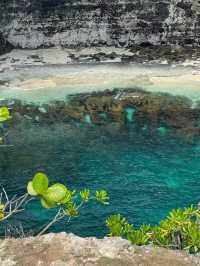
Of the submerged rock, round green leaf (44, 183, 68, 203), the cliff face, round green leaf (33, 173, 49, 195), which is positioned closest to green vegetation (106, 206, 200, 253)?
round green leaf (44, 183, 68, 203)

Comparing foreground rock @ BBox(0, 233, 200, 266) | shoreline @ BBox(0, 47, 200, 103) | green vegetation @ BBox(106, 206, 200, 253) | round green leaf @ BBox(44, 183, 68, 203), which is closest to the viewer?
round green leaf @ BBox(44, 183, 68, 203)

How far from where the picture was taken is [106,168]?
1345 centimetres

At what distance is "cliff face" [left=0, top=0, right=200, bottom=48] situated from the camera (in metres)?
22.2

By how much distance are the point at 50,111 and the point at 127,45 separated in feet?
23.0

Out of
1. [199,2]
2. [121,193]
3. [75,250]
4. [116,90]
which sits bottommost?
[121,193]

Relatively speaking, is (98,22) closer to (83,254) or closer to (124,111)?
(124,111)

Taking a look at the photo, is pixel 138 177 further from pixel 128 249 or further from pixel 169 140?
pixel 128 249

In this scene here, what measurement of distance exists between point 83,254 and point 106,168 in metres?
9.18

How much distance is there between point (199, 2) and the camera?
22078 mm

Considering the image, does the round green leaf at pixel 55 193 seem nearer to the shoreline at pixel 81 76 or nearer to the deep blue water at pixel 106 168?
the deep blue water at pixel 106 168

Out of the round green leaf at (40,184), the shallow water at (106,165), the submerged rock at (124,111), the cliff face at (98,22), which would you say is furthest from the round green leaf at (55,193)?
the cliff face at (98,22)

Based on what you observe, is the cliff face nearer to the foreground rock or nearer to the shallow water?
the shallow water

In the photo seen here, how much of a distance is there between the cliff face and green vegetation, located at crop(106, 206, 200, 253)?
735 inches

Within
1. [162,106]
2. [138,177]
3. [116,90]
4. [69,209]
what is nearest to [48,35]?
[116,90]
